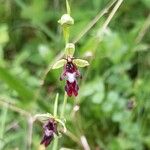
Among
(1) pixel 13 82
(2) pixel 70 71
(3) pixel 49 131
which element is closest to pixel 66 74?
(2) pixel 70 71

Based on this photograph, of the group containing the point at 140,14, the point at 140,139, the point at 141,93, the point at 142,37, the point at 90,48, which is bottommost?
the point at 140,139

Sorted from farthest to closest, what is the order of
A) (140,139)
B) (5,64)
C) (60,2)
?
1. (60,2)
2. (5,64)
3. (140,139)

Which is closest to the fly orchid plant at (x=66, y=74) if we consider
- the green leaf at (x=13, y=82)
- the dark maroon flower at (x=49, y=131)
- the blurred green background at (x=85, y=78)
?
the dark maroon flower at (x=49, y=131)

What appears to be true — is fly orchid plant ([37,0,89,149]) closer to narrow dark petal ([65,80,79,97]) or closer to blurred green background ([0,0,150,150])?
narrow dark petal ([65,80,79,97])

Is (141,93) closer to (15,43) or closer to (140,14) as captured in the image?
(140,14)

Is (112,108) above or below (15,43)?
below

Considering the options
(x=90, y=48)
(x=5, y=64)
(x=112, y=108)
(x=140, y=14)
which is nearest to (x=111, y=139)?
(x=112, y=108)

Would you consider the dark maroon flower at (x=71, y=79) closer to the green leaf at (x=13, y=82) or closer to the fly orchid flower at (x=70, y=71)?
the fly orchid flower at (x=70, y=71)
